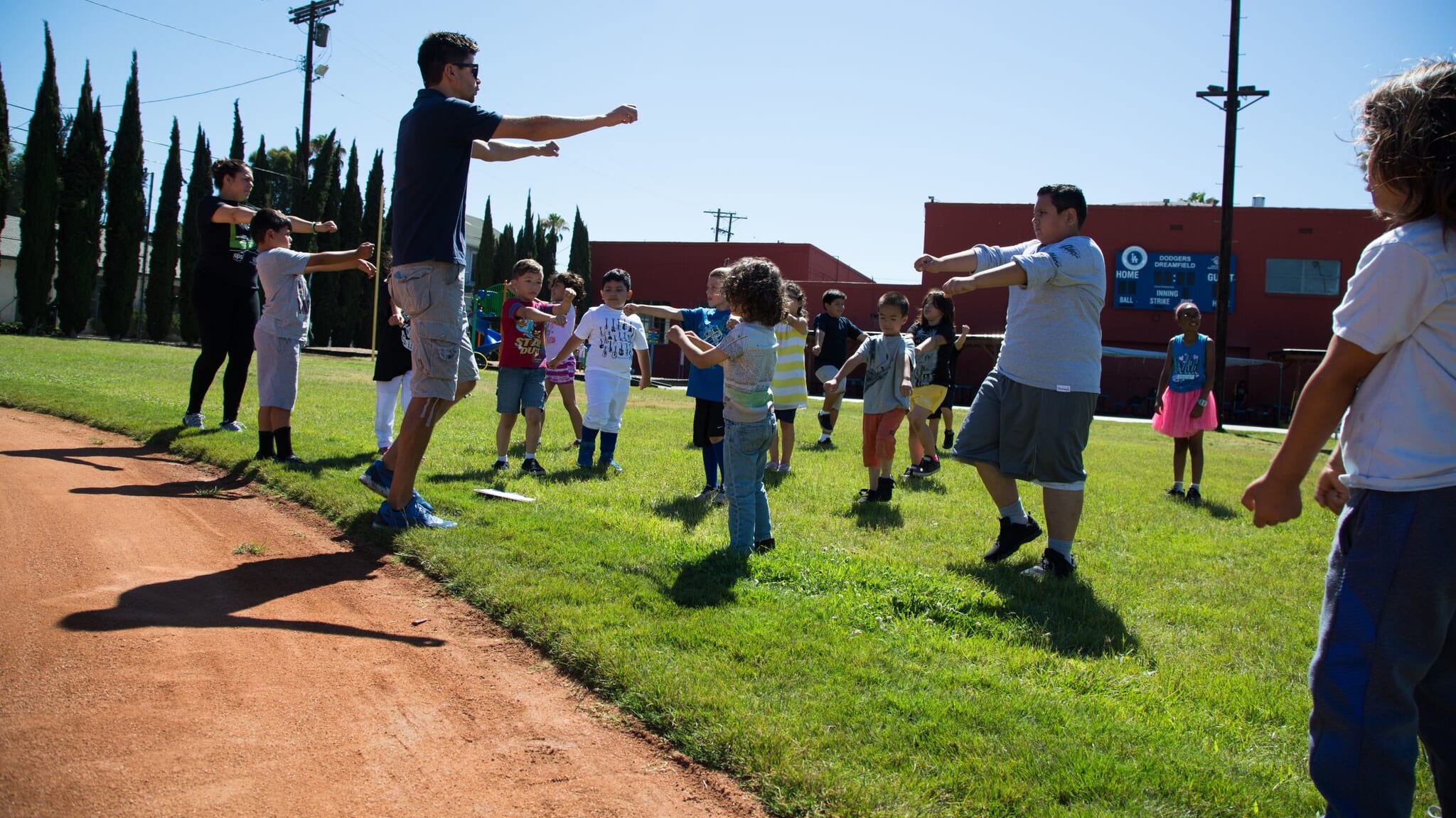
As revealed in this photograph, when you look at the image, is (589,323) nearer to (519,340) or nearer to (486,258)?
(519,340)

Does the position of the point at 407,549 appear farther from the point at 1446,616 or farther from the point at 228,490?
the point at 1446,616

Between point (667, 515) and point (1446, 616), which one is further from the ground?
point (1446, 616)

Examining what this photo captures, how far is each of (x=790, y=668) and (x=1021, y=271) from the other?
249 cm

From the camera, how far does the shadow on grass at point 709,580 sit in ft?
13.5

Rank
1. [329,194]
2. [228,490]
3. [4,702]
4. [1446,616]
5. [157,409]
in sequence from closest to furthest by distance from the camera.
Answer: [1446,616], [4,702], [228,490], [157,409], [329,194]

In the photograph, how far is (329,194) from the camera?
38812 millimetres

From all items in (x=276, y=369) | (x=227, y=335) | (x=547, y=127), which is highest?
(x=547, y=127)

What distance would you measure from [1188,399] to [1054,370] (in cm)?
477

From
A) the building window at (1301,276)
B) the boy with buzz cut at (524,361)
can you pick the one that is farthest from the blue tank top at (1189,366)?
the building window at (1301,276)

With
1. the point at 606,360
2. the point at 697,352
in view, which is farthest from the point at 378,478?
the point at 606,360

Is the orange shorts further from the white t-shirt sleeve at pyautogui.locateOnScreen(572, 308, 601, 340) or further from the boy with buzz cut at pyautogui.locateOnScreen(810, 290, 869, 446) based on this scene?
the boy with buzz cut at pyautogui.locateOnScreen(810, 290, 869, 446)

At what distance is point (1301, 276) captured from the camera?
3475cm

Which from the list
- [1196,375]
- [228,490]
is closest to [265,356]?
[228,490]

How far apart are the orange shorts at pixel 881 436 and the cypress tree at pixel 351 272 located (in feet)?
113
